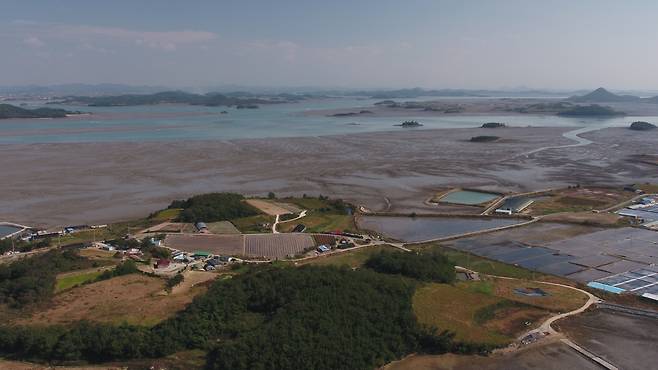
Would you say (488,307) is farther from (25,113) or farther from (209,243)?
(25,113)

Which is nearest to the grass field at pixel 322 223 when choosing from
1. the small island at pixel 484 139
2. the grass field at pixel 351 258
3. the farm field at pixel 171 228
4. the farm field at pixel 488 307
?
the grass field at pixel 351 258

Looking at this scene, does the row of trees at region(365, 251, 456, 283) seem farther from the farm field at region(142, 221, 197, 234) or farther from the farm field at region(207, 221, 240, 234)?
the farm field at region(142, 221, 197, 234)

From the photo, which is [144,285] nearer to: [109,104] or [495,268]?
[495,268]

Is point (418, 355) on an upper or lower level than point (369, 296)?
lower

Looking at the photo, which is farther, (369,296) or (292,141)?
(292,141)

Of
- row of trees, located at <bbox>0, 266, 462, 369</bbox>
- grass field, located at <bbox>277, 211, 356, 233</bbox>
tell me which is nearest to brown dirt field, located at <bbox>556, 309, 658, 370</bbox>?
row of trees, located at <bbox>0, 266, 462, 369</bbox>

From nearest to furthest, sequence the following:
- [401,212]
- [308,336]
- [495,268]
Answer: [308,336] → [495,268] → [401,212]

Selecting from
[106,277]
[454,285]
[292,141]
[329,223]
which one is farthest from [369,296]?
[292,141]

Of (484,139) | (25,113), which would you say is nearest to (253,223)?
(484,139)
